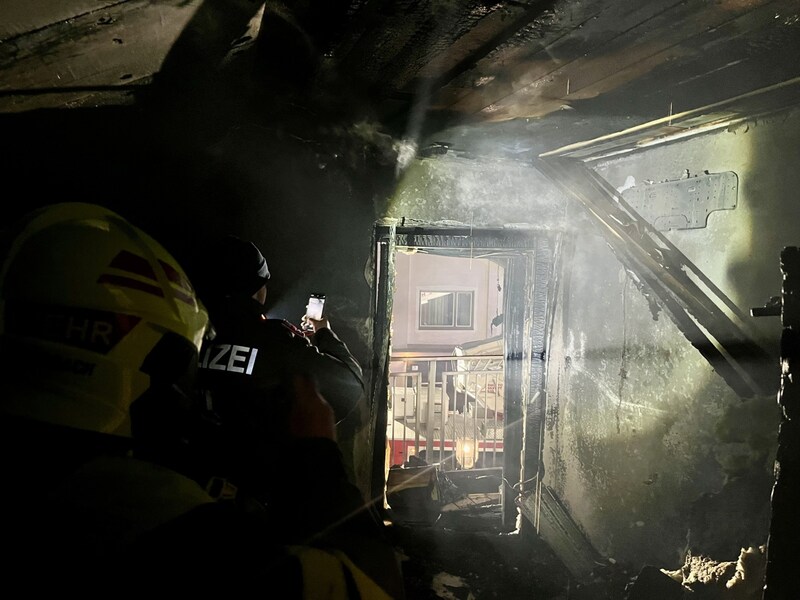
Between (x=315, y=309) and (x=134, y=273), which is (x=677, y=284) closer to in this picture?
(x=315, y=309)

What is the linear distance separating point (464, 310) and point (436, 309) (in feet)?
3.10

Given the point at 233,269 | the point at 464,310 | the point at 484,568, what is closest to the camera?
the point at 233,269

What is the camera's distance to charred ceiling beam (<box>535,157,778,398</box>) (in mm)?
2715

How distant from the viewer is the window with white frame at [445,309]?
51.2ft

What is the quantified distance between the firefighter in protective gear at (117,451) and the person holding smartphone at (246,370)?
53 centimetres

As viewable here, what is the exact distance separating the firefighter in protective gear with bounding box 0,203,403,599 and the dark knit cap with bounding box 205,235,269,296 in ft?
3.24

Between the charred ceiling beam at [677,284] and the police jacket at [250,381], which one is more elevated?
the charred ceiling beam at [677,284]

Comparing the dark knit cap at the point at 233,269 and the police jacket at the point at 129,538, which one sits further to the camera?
the dark knit cap at the point at 233,269

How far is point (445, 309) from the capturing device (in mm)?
15742

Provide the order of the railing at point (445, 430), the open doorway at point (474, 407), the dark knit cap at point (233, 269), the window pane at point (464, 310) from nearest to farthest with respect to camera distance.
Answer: the dark knit cap at point (233, 269) → the open doorway at point (474, 407) → the railing at point (445, 430) → the window pane at point (464, 310)

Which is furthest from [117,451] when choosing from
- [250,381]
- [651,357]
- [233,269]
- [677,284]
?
[651,357]

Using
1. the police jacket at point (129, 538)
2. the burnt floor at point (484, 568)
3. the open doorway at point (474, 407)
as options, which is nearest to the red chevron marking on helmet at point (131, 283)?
the police jacket at point (129, 538)

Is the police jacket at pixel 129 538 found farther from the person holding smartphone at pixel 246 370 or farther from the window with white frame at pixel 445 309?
the window with white frame at pixel 445 309

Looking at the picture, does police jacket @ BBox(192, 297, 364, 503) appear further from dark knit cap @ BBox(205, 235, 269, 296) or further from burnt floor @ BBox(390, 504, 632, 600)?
burnt floor @ BBox(390, 504, 632, 600)
